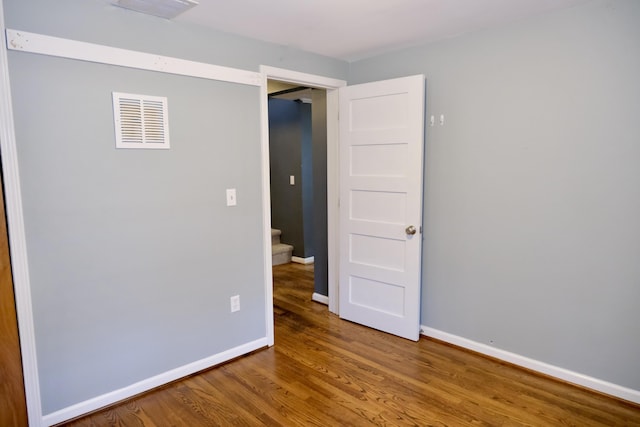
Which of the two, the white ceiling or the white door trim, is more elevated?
the white ceiling

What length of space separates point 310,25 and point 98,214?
1.70 metres

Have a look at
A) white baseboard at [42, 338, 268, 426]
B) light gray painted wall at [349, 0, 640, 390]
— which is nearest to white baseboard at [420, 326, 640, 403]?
light gray painted wall at [349, 0, 640, 390]

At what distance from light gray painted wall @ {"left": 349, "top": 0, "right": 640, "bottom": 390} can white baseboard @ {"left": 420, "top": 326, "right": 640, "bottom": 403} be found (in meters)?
0.04

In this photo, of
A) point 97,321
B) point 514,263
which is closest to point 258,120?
point 97,321

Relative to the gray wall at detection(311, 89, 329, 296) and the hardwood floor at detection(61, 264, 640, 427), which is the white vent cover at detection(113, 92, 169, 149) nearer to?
the hardwood floor at detection(61, 264, 640, 427)

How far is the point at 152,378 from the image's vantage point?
2404 mm

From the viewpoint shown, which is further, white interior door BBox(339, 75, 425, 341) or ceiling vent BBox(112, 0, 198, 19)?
white interior door BBox(339, 75, 425, 341)

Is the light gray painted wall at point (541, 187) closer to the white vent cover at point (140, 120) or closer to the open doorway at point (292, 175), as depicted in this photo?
the white vent cover at point (140, 120)

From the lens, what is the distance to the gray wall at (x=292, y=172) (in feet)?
17.8

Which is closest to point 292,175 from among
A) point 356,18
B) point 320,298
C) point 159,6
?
point 320,298

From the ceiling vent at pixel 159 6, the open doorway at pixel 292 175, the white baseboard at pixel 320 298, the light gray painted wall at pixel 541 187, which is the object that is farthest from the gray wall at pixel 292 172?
the ceiling vent at pixel 159 6

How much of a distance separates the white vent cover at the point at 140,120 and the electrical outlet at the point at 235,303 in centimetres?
114

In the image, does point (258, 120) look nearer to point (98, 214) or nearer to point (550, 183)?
point (98, 214)

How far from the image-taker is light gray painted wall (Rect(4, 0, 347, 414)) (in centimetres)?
195
